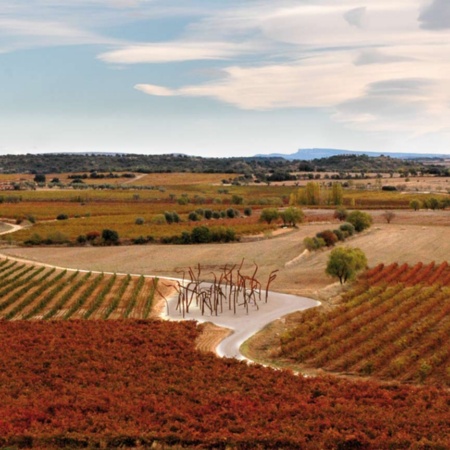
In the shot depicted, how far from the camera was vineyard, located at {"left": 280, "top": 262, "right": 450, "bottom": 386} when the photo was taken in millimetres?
31547

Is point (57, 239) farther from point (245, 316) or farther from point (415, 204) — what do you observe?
point (415, 204)

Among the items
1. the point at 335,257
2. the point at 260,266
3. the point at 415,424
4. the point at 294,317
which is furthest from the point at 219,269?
the point at 415,424


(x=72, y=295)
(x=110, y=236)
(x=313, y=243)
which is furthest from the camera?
(x=110, y=236)

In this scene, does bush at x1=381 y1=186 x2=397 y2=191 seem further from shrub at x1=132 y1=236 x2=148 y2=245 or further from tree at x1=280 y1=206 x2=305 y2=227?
shrub at x1=132 y1=236 x2=148 y2=245

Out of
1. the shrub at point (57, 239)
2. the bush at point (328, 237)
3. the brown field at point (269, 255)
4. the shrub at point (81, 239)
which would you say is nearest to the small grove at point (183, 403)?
the brown field at point (269, 255)

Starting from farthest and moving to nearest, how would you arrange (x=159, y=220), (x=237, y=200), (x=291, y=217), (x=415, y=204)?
(x=237, y=200)
(x=415, y=204)
(x=159, y=220)
(x=291, y=217)

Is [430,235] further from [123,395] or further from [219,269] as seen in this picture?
[123,395]

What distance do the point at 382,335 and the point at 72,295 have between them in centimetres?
2182

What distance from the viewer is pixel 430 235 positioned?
83562 mm

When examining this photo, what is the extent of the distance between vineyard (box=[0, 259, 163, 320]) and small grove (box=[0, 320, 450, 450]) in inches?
374

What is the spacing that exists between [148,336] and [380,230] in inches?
2307

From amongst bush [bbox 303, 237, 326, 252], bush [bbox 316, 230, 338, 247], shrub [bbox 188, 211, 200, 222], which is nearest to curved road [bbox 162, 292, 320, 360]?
bush [bbox 303, 237, 326, 252]

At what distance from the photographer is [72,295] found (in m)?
49.8

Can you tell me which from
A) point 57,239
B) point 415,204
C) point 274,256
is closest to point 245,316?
point 274,256
